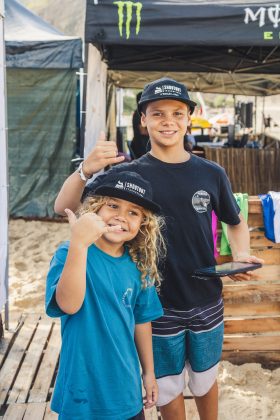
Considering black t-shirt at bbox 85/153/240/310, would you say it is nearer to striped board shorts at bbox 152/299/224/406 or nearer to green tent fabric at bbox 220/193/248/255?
striped board shorts at bbox 152/299/224/406

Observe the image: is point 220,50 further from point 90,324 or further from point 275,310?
point 90,324

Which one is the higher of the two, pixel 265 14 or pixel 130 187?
pixel 265 14

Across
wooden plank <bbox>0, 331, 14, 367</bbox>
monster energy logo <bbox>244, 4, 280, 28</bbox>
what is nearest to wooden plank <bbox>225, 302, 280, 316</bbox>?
wooden plank <bbox>0, 331, 14, 367</bbox>

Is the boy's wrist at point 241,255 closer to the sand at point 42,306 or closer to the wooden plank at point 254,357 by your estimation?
the sand at point 42,306

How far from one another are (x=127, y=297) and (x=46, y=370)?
6.24ft

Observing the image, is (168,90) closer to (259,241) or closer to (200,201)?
(200,201)

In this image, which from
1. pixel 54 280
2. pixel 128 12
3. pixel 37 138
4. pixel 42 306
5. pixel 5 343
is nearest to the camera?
pixel 54 280

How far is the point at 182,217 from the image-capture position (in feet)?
6.72

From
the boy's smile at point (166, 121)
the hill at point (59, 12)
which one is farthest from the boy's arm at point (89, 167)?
the hill at point (59, 12)

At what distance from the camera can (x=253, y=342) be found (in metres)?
3.54

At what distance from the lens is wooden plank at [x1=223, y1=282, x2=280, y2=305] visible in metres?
3.51

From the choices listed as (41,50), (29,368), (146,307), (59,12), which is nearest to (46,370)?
(29,368)

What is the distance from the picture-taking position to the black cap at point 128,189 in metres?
1.68

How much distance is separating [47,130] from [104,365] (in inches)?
271
